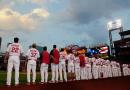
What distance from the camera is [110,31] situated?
324ft

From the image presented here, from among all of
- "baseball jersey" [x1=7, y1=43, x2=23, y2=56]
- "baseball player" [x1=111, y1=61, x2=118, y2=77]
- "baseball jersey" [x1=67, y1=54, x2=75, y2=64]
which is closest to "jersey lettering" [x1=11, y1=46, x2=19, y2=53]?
"baseball jersey" [x1=7, y1=43, x2=23, y2=56]

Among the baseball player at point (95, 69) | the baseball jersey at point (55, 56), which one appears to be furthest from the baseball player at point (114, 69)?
the baseball jersey at point (55, 56)

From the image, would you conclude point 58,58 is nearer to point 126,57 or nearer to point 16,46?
point 16,46

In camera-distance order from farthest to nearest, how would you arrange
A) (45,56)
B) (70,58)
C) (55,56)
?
(70,58), (55,56), (45,56)

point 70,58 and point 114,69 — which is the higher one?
point 70,58

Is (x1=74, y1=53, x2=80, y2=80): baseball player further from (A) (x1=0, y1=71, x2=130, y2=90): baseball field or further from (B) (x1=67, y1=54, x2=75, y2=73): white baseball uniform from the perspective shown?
(A) (x1=0, y1=71, x2=130, y2=90): baseball field

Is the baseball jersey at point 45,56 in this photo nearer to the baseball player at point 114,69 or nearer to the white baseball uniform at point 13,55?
the white baseball uniform at point 13,55

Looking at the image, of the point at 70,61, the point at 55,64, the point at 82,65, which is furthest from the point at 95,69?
the point at 55,64

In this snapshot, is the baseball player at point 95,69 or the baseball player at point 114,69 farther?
the baseball player at point 114,69

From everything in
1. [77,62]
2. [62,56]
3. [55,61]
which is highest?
[62,56]

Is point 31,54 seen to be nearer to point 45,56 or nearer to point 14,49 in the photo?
point 45,56

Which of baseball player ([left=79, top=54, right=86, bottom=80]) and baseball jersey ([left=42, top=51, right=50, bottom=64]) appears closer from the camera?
baseball jersey ([left=42, top=51, right=50, bottom=64])

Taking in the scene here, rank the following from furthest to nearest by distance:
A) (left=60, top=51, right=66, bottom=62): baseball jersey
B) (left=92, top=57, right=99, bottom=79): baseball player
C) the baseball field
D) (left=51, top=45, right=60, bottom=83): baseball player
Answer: (left=92, top=57, right=99, bottom=79): baseball player < (left=60, top=51, right=66, bottom=62): baseball jersey < (left=51, top=45, right=60, bottom=83): baseball player < the baseball field

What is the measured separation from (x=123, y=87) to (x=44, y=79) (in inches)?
256
